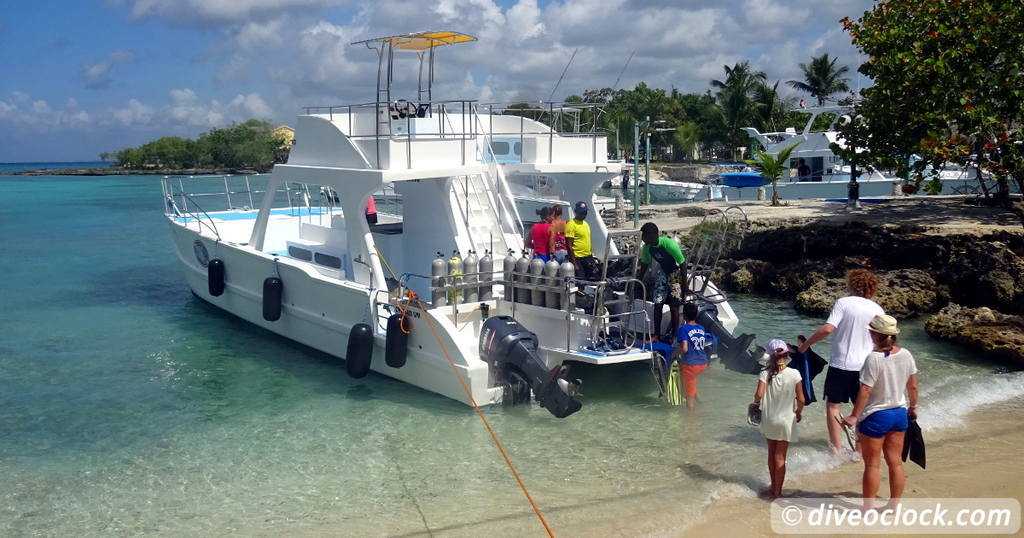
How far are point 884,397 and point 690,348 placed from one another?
3268 millimetres

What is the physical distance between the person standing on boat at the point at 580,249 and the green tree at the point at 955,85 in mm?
8256

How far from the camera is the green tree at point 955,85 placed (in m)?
14.6

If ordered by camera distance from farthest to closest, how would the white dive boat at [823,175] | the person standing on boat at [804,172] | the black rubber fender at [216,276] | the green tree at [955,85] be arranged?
the person standing on boat at [804,172]
the white dive boat at [823,175]
the green tree at [955,85]
the black rubber fender at [216,276]

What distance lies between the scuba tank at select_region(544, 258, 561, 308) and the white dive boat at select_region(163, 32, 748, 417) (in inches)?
0.8

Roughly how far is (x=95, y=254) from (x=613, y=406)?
2298cm

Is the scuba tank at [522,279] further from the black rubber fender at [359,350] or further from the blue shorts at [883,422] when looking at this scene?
the blue shorts at [883,422]

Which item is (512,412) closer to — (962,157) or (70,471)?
(70,471)

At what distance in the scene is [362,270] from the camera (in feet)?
35.8

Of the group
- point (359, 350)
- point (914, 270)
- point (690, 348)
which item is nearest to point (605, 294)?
point (690, 348)

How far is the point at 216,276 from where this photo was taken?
1397 cm

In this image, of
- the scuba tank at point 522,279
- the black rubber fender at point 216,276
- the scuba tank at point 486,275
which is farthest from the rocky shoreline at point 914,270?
the black rubber fender at point 216,276

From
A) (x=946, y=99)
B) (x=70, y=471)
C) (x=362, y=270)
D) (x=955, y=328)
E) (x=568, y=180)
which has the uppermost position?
(x=946, y=99)

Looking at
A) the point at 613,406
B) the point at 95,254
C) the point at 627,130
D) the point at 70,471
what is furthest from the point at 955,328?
the point at 627,130

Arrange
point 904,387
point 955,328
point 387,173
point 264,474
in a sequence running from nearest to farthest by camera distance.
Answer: point 904,387, point 264,474, point 387,173, point 955,328
